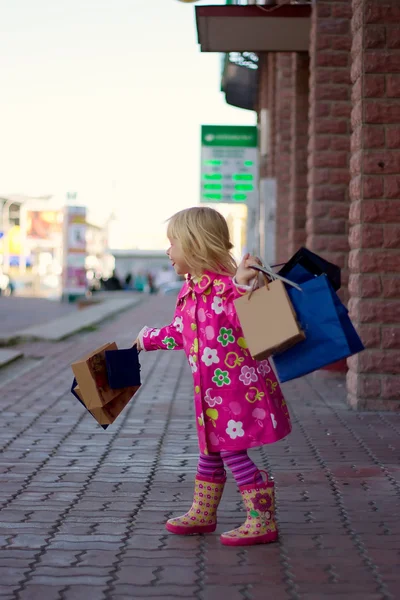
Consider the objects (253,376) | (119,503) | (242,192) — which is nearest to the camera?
(253,376)

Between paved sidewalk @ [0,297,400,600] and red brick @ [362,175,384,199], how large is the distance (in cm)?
180

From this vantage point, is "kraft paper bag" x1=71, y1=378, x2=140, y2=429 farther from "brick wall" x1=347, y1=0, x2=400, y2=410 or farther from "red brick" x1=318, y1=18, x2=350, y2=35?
"red brick" x1=318, y1=18, x2=350, y2=35

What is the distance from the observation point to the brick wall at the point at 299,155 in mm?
14352

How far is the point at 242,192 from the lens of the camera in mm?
20297

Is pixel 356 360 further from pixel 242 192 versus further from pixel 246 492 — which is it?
pixel 242 192

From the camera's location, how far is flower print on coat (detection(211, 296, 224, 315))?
4918 mm

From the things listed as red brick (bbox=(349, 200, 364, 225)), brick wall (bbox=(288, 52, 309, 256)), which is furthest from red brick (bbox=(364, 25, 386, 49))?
brick wall (bbox=(288, 52, 309, 256))

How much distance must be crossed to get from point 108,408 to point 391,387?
4819 mm

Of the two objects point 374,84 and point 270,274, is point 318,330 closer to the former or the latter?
point 270,274

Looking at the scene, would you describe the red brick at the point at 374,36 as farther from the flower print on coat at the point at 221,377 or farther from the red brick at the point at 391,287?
the flower print on coat at the point at 221,377

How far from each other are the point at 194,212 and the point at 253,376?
2.44 feet

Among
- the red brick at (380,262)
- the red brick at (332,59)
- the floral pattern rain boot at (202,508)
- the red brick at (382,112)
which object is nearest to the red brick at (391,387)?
the red brick at (380,262)

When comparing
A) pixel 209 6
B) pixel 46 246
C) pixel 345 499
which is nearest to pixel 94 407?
pixel 345 499

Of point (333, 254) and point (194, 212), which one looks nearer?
point (194, 212)
